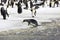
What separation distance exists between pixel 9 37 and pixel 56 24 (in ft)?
12.9

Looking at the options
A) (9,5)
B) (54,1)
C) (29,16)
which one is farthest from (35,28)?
(54,1)

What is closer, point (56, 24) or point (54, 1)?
point (56, 24)

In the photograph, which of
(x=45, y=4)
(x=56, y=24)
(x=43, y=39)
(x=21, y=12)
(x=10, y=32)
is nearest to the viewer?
(x=43, y=39)

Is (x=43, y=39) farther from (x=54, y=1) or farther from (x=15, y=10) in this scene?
(x=54, y=1)

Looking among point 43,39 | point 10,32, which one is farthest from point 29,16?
point 43,39

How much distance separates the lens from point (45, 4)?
87.2 ft

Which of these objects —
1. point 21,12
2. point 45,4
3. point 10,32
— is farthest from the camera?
point 45,4

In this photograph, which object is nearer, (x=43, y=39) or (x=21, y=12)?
(x=43, y=39)

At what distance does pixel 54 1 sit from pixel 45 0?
5.57 feet

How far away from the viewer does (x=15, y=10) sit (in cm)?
2308

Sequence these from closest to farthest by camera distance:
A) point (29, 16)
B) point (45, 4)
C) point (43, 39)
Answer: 1. point (43, 39)
2. point (29, 16)
3. point (45, 4)

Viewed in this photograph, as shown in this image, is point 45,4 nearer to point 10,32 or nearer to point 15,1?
point 15,1

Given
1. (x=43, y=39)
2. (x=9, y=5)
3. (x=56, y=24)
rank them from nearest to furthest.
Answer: (x=43, y=39) → (x=56, y=24) → (x=9, y=5)

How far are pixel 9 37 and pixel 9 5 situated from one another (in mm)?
10904
